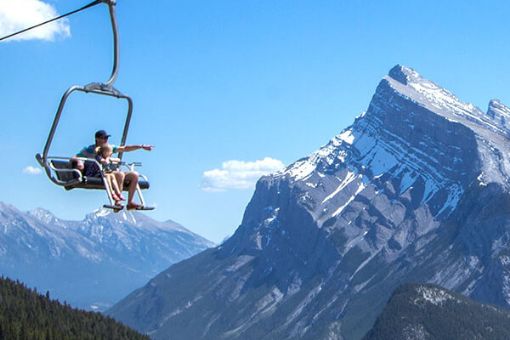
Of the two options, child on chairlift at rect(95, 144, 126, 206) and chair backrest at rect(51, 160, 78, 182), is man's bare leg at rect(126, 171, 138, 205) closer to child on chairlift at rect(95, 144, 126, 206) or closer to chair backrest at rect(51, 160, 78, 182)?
child on chairlift at rect(95, 144, 126, 206)

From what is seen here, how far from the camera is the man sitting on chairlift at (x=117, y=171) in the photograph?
29922 millimetres

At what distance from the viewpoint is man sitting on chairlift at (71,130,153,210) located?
98.2 ft

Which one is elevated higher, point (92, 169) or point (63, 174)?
point (92, 169)

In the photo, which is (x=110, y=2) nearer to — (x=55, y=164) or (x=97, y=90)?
(x=97, y=90)

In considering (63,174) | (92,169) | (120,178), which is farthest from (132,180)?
(63,174)

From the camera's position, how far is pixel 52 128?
2653 centimetres

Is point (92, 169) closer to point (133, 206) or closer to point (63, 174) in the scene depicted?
point (63, 174)

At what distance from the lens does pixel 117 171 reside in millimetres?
31141

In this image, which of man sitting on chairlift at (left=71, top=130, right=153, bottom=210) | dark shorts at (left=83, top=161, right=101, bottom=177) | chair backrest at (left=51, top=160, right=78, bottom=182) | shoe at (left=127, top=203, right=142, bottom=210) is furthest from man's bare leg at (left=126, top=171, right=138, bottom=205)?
chair backrest at (left=51, top=160, right=78, bottom=182)

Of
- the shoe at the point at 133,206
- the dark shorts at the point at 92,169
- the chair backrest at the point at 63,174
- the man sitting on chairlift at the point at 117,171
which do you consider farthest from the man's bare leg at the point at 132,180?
the chair backrest at the point at 63,174

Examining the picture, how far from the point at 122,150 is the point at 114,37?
5.97 m

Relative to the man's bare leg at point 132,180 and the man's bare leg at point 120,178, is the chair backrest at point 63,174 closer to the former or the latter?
the man's bare leg at point 120,178

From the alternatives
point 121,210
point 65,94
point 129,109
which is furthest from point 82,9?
point 121,210

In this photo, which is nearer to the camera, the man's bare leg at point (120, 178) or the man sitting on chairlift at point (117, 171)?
the man sitting on chairlift at point (117, 171)
